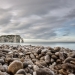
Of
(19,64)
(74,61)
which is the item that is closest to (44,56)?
(74,61)

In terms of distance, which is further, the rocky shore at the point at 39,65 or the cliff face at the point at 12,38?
the cliff face at the point at 12,38

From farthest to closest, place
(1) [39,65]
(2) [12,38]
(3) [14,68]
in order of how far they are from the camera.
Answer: (2) [12,38] → (1) [39,65] → (3) [14,68]

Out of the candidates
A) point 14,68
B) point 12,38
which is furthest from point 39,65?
point 12,38

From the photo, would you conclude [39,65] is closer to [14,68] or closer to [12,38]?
[14,68]

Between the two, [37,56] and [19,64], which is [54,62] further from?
[19,64]

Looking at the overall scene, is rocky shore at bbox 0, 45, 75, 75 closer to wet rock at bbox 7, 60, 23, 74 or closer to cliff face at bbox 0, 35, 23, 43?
wet rock at bbox 7, 60, 23, 74

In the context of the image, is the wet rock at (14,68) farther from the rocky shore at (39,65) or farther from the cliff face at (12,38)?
the cliff face at (12,38)

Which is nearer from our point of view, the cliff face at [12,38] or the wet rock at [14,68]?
the wet rock at [14,68]

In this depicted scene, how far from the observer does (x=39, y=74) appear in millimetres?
2115

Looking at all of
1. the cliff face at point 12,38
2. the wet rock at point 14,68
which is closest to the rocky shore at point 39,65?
the wet rock at point 14,68

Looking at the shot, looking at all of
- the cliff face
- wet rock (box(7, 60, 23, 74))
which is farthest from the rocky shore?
the cliff face

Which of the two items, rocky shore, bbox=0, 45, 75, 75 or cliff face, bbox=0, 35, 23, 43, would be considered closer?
rocky shore, bbox=0, 45, 75, 75

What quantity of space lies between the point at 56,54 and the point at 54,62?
34cm

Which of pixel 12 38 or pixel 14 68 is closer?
pixel 14 68
